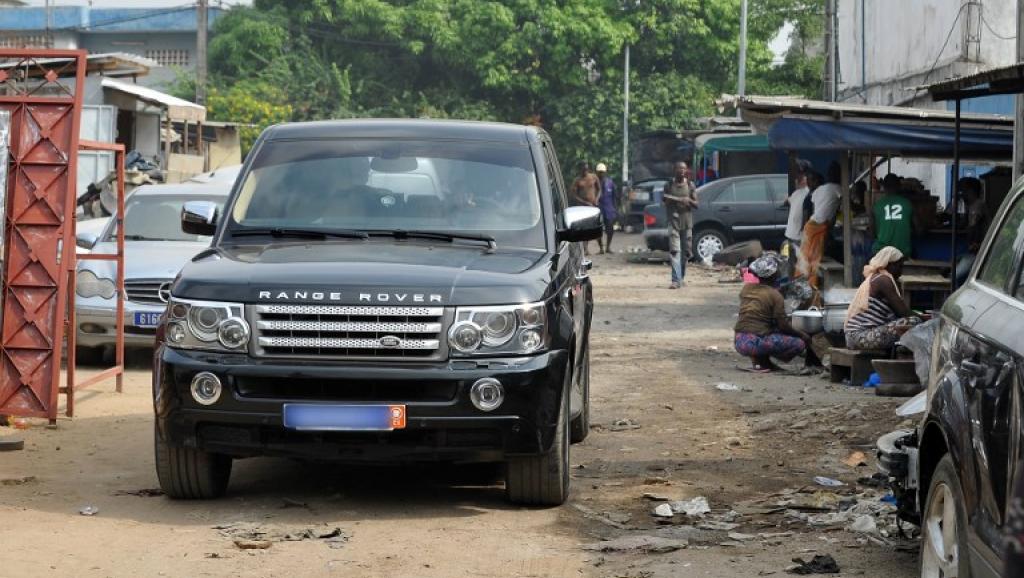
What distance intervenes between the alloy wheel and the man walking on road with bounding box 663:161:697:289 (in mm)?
20395

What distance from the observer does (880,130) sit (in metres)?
16.6

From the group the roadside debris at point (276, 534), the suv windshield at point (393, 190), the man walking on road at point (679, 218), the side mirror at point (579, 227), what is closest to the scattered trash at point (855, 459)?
the side mirror at point (579, 227)

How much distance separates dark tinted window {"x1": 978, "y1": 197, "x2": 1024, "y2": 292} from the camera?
5.20m

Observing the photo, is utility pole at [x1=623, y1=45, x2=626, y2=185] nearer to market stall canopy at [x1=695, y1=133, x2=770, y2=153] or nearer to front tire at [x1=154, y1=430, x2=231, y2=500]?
market stall canopy at [x1=695, y1=133, x2=770, y2=153]

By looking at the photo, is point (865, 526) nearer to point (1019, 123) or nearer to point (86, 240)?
point (1019, 123)

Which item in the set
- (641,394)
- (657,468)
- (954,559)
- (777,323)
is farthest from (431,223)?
(777,323)

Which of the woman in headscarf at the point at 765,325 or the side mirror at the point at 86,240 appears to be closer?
the side mirror at the point at 86,240

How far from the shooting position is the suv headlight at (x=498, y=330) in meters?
7.24

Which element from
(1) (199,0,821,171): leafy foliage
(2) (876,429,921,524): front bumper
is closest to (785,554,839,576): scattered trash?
(2) (876,429,921,524): front bumper

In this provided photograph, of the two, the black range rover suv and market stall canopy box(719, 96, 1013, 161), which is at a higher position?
market stall canopy box(719, 96, 1013, 161)

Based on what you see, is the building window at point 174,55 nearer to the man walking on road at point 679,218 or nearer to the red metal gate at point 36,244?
the man walking on road at point 679,218

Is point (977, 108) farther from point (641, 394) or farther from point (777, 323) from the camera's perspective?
point (641, 394)

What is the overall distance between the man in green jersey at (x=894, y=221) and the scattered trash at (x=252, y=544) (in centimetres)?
1159

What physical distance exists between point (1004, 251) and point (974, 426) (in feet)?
3.16
